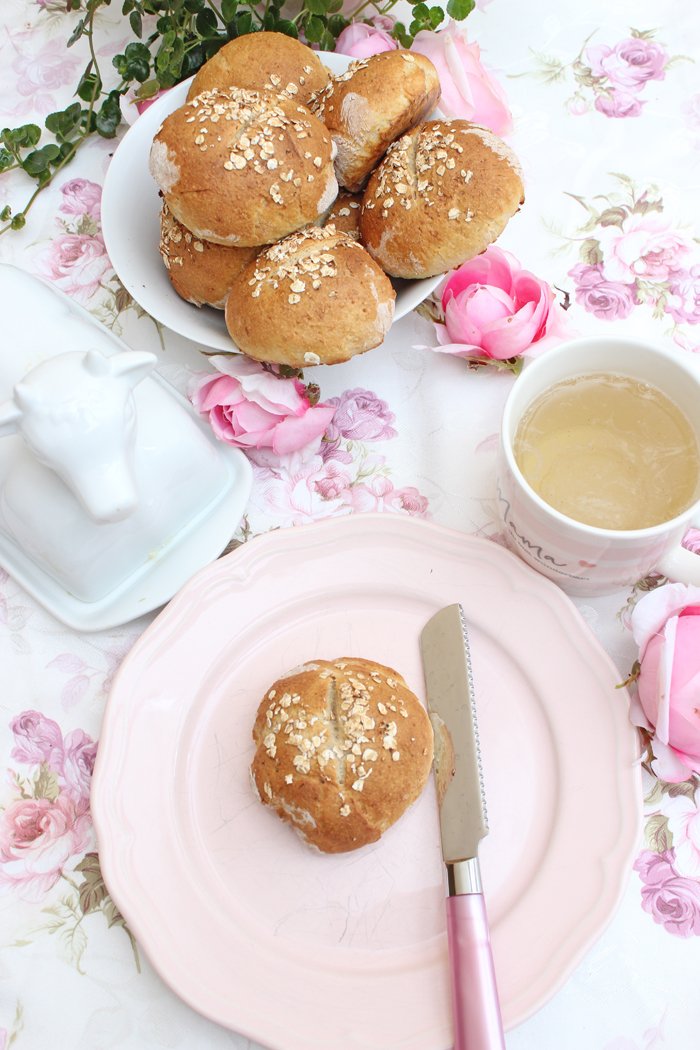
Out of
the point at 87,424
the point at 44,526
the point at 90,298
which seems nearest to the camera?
the point at 87,424

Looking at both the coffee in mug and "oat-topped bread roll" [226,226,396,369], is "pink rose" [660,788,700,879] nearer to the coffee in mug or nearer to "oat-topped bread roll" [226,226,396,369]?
the coffee in mug

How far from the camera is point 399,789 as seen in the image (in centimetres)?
71

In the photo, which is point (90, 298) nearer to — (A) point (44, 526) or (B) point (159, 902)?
(A) point (44, 526)

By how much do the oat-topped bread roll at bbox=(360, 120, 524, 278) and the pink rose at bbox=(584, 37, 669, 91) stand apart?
1.02 ft

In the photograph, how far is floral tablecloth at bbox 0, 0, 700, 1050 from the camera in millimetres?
735

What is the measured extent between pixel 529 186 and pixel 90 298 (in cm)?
50

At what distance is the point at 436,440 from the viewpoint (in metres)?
0.89

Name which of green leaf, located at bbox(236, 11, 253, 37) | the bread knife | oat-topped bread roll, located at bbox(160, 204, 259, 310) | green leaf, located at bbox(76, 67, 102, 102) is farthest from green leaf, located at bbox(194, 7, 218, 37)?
the bread knife

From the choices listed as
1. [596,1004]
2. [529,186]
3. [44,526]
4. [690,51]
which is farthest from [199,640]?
[690,51]

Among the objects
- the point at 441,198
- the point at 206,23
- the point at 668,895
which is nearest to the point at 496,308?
the point at 441,198

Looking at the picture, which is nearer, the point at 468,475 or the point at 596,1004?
the point at 596,1004

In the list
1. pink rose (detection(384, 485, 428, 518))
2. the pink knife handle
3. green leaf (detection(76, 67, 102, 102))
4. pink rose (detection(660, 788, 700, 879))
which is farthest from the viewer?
green leaf (detection(76, 67, 102, 102))

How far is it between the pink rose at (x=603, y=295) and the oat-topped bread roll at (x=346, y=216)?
0.25m

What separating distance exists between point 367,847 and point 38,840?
0.99 ft
